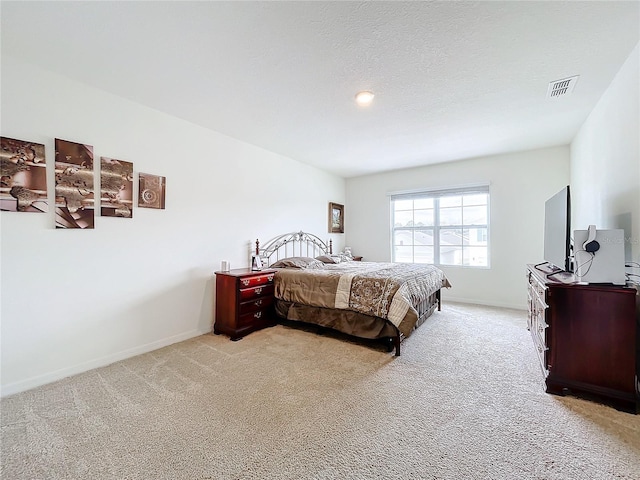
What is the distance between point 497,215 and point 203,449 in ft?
16.3

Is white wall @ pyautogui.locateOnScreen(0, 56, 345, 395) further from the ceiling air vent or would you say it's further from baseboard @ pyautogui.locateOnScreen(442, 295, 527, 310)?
baseboard @ pyautogui.locateOnScreen(442, 295, 527, 310)

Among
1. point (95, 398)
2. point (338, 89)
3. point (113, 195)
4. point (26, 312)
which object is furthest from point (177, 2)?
point (95, 398)

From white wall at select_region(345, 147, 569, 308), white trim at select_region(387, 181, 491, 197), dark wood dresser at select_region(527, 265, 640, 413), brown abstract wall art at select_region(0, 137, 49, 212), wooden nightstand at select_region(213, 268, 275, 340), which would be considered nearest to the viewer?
dark wood dresser at select_region(527, 265, 640, 413)

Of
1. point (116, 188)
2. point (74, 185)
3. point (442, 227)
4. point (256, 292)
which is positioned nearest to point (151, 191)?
point (116, 188)

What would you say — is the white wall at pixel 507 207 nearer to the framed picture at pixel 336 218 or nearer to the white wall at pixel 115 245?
the framed picture at pixel 336 218

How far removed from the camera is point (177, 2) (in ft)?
5.16

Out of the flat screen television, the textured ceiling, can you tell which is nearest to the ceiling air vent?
the textured ceiling

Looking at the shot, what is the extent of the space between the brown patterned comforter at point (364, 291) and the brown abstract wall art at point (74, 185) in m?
2.05

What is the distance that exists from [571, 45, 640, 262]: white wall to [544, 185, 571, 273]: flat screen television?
1.26ft

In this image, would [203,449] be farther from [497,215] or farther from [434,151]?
[497,215]

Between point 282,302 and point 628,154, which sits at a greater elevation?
point 628,154

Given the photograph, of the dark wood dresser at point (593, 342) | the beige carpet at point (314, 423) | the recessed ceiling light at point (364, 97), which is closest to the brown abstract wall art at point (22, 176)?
the beige carpet at point (314, 423)

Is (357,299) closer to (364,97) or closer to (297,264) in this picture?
(297,264)

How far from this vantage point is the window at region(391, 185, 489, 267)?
479 centimetres
